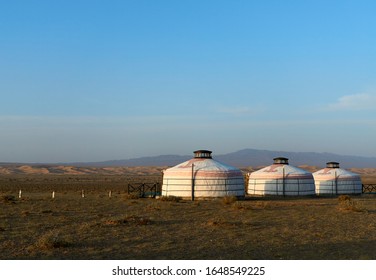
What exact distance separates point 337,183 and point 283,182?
9.59m

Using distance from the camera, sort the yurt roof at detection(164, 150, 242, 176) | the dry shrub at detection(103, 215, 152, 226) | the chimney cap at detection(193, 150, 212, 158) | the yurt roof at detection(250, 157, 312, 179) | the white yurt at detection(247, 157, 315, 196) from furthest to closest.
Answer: the yurt roof at detection(250, 157, 312, 179) < the white yurt at detection(247, 157, 315, 196) < the chimney cap at detection(193, 150, 212, 158) < the yurt roof at detection(164, 150, 242, 176) < the dry shrub at detection(103, 215, 152, 226)

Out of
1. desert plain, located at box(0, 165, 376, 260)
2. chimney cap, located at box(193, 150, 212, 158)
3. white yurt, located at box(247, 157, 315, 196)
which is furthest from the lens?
white yurt, located at box(247, 157, 315, 196)

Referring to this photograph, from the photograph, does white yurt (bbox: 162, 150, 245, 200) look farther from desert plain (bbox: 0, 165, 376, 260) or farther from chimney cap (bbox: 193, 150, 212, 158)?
desert plain (bbox: 0, 165, 376, 260)

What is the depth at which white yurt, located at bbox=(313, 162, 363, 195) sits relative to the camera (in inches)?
2244

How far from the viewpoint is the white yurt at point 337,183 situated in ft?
187

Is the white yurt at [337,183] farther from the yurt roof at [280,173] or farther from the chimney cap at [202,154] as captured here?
the chimney cap at [202,154]

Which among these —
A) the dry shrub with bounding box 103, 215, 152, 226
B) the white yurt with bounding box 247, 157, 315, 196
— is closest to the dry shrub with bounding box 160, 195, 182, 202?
the white yurt with bounding box 247, 157, 315, 196

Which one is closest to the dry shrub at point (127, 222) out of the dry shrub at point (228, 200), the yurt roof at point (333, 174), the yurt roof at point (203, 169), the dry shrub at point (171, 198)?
the dry shrub at point (228, 200)

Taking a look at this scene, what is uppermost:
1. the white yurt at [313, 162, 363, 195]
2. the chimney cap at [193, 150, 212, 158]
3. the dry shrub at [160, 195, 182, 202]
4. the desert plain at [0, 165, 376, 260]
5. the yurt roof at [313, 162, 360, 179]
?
the chimney cap at [193, 150, 212, 158]

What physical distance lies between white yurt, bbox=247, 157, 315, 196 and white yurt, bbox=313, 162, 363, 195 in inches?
197

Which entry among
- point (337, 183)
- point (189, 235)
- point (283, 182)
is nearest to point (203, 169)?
point (283, 182)

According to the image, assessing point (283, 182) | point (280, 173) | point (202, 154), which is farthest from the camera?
point (280, 173)

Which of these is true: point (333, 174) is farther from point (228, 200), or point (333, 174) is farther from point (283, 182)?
point (228, 200)

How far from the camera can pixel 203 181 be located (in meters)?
44.1
